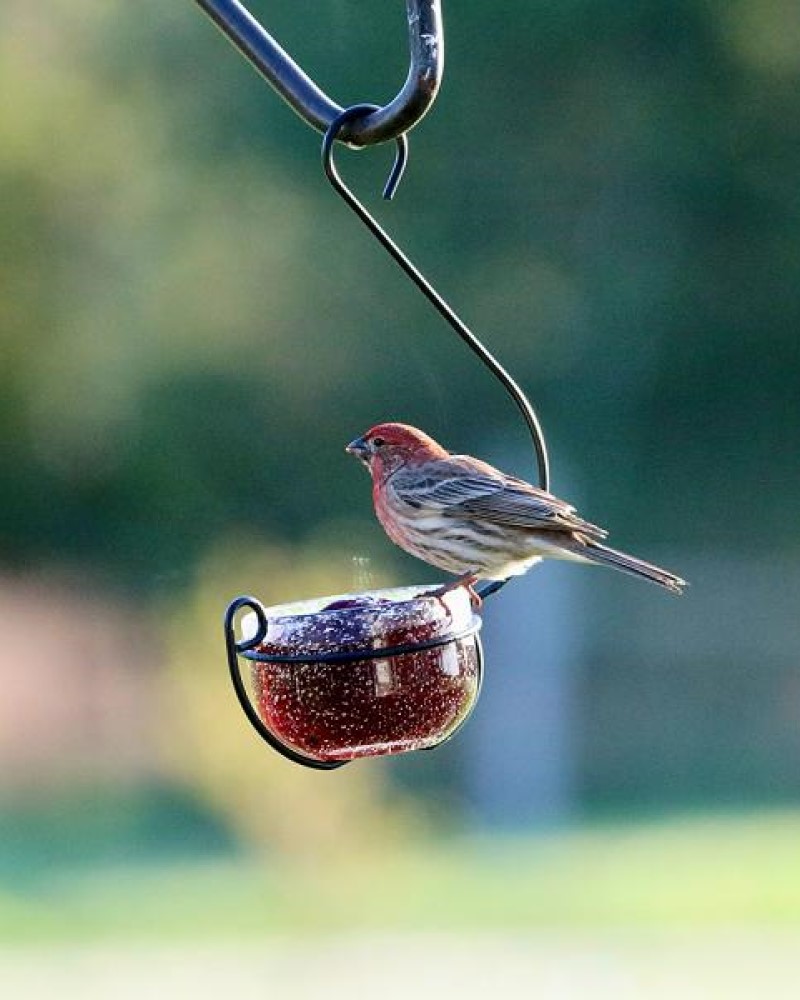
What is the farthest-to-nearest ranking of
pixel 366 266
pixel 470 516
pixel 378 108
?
pixel 366 266, pixel 470 516, pixel 378 108

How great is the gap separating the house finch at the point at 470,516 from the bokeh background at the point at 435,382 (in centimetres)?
640

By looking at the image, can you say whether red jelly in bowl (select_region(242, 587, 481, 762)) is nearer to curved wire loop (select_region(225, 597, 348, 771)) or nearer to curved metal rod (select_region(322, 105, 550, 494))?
curved wire loop (select_region(225, 597, 348, 771))

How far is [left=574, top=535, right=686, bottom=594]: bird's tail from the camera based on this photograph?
12.2 ft

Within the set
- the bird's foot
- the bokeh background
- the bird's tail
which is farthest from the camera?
the bokeh background

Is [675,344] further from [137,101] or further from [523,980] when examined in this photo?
[523,980]

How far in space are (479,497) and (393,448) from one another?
0.81ft

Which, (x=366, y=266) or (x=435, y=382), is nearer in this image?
(x=435, y=382)

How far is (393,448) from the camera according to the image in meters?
4.21

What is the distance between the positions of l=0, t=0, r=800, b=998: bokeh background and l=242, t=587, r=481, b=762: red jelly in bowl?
7143 mm

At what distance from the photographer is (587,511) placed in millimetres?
14406

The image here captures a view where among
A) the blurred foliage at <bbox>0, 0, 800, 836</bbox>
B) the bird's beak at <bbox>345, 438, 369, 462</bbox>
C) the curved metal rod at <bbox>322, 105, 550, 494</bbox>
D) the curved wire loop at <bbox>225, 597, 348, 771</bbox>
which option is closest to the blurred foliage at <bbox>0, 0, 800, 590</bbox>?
the blurred foliage at <bbox>0, 0, 800, 836</bbox>

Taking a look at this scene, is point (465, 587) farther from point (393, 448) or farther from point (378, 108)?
point (378, 108)

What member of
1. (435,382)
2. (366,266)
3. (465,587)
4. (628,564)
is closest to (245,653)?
(465,587)

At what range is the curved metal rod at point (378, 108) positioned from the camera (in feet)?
9.13
